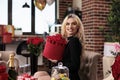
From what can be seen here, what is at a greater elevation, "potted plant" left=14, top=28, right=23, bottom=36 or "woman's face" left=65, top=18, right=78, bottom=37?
"woman's face" left=65, top=18, right=78, bottom=37

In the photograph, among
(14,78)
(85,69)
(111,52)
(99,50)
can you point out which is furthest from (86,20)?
(14,78)

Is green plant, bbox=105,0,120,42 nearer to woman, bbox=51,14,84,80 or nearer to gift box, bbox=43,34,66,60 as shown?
woman, bbox=51,14,84,80

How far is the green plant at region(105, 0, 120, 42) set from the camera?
218 inches

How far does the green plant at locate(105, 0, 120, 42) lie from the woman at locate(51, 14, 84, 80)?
317 centimetres

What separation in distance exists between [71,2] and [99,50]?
2527 millimetres

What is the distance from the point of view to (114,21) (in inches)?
220

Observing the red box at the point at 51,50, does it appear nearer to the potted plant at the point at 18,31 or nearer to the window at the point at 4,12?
the potted plant at the point at 18,31

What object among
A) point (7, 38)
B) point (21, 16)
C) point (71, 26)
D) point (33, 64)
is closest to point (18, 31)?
point (7, 38)

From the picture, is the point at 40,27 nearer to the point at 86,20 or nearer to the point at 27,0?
the point at 27,0

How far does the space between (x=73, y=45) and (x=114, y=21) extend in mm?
3432

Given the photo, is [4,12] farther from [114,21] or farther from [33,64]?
[33,64]

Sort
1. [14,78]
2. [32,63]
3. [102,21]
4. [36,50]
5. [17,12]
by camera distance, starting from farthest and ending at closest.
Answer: [17,12] → [102,21] → [36,50] → [32,63] → [14,78]

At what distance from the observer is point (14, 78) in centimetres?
144

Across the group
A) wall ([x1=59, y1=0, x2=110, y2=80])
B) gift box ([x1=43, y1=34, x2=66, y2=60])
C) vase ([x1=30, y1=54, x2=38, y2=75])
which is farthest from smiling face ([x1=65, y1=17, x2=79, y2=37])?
wall ([x1=59, y1=0, x2=110, y2=80])
